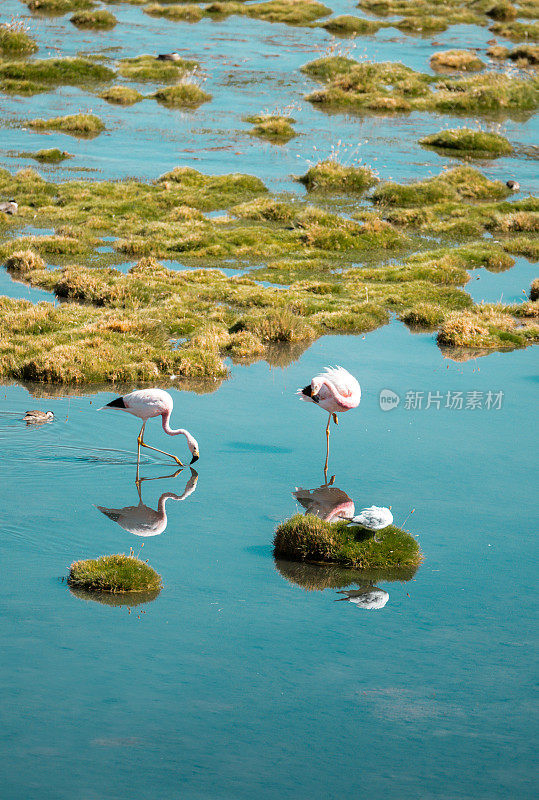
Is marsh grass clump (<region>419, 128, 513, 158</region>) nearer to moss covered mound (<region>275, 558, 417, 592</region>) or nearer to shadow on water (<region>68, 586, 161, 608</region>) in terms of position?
moss covered mound (<region>275, 558, 417, 592</region>)

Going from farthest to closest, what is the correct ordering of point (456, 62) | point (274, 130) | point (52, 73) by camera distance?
point (456, 62), point (52, 73), point (274, 130)

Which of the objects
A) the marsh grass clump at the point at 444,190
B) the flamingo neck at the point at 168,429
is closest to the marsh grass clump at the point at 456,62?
the marsh grass clump at the point at 444,190

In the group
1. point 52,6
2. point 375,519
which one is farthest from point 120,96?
point 375,519

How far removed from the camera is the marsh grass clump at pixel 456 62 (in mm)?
64250

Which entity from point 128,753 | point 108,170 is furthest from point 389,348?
Result: point 108,170

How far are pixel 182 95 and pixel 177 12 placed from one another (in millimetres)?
30973

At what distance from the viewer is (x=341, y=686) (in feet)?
39.7

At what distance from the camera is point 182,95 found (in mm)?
53156

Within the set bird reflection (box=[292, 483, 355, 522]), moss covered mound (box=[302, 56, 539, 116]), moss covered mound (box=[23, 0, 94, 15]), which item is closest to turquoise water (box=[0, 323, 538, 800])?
bird reflection (box=[292, 483, 355, 522])

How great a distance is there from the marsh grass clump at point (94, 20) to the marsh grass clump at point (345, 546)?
65394 mm

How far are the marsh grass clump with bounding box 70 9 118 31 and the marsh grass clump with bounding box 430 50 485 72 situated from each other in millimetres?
24192

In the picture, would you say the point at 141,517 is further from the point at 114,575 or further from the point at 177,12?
the point at 177,12

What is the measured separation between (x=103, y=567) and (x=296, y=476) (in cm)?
470

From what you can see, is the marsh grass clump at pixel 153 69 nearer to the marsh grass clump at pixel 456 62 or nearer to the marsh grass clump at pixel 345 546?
the marsh grass clump at pixel 456 62
